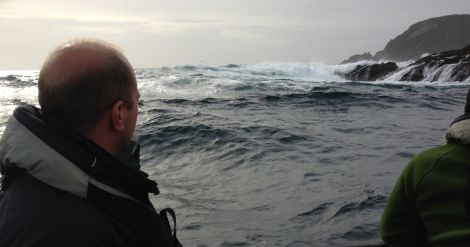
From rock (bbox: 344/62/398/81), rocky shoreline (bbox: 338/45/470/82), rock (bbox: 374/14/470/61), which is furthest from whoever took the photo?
rock (bbox: 374/14/470/61)

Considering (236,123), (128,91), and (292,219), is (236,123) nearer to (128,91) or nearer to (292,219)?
(292,219)

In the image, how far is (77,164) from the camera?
5.46 feet

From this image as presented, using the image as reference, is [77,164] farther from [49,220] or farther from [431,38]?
[431,38]

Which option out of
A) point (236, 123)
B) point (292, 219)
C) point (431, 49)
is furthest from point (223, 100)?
point (431, 49)

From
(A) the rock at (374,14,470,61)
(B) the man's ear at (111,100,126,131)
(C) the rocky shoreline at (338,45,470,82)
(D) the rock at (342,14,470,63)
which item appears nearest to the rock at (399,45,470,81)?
(C) the rocky shoreline at (338,45,470,82)

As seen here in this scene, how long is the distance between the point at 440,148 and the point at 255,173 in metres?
6.72

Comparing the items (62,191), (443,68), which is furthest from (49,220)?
(443,68)

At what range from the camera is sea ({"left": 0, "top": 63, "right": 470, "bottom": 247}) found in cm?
659

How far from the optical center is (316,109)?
1738 cm

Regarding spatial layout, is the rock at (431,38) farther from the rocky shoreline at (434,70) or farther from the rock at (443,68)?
the rock at (443,68)

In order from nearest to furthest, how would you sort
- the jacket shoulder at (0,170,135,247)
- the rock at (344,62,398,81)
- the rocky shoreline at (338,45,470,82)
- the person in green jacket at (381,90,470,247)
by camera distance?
the jacket shoulder at (0,170,135,247) → the person in green jacket at (381,90,470,247) → the rocky shoreline at (338,45,470,82) → the rock at (344,62,398,81)

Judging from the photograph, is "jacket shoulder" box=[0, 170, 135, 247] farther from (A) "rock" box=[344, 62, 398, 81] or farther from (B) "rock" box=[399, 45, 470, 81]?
(A) "rock" box=[344, 62, 398, 81]

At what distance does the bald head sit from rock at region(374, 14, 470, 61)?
107 metres

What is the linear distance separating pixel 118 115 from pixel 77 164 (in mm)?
247
